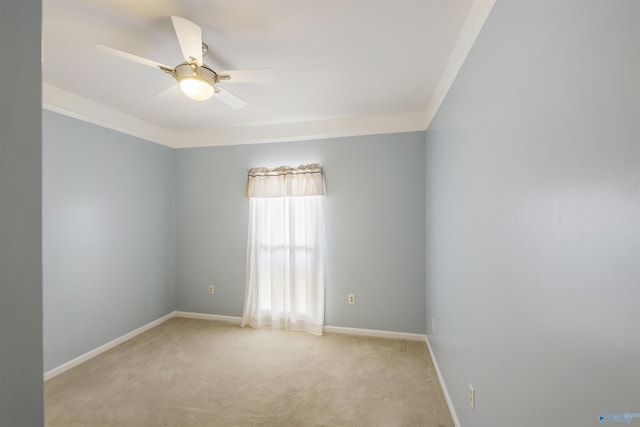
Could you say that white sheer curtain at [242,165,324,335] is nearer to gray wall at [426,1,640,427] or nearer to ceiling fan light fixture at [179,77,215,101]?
ceiling fan light fixture at [179,77,215,101]

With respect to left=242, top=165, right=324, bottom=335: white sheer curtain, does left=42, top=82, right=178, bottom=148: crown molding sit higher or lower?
higher

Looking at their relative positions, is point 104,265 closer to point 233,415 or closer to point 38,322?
point 233,415

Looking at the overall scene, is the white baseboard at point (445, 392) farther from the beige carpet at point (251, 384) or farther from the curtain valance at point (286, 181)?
the curtain valance at point (286, 181)

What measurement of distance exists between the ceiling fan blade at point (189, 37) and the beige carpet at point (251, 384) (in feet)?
8.02

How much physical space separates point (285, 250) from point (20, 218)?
2.93m

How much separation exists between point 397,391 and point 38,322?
94.8 inches

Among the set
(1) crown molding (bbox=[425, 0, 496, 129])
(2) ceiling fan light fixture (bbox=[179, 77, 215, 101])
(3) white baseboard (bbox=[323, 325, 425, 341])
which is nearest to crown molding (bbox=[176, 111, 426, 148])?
(1) crown molding (bbox=[425, 0, 496, 129])

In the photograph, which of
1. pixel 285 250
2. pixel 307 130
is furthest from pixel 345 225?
pixel 307 130

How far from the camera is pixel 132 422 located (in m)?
1.85

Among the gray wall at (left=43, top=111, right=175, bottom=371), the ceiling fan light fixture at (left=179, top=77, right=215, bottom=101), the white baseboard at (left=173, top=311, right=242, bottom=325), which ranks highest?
the ceiling fan light fixture at (left=179, top=77, right=215, bottom=101)

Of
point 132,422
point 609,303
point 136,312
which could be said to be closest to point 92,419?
point 132,422

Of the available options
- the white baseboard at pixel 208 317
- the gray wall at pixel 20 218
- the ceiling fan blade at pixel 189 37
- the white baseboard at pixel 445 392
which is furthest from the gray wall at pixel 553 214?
the white baseboard at pixel 208 317

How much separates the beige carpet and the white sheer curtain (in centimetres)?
35

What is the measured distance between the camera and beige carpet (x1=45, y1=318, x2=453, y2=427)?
1.88 metres
